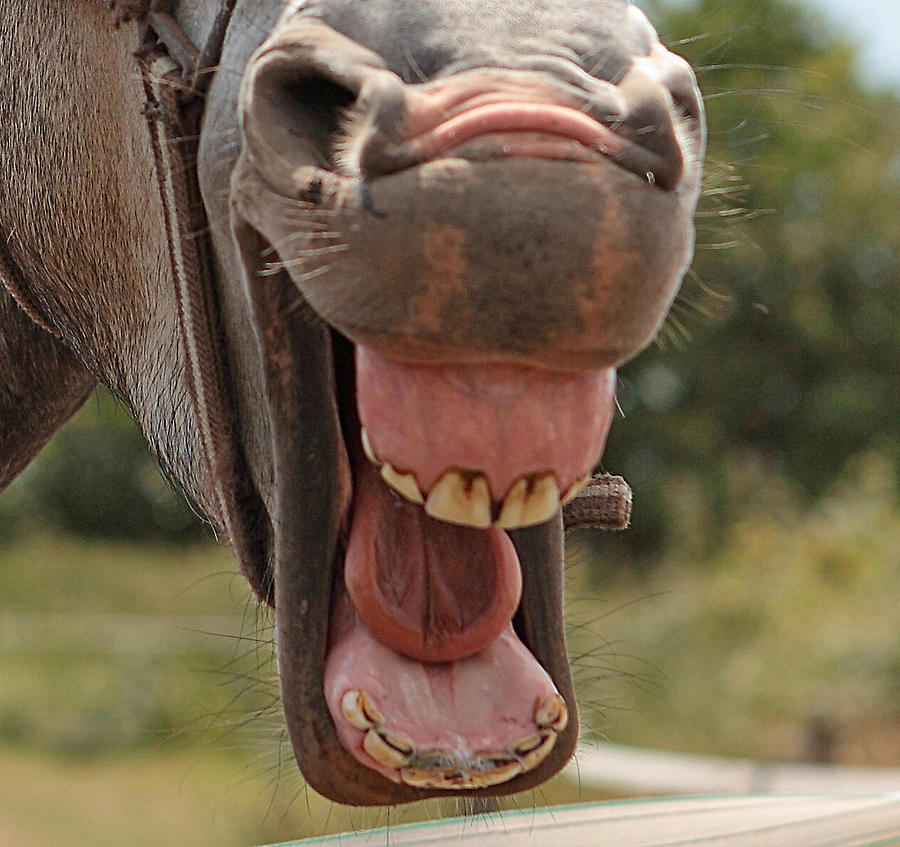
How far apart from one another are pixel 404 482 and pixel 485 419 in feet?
0.31

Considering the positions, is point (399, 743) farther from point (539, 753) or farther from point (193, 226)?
point (193, 226)

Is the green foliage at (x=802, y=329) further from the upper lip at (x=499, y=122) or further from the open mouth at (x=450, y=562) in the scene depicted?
the upper lip at (x=499, y=122)

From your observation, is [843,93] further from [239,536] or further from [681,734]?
[239,536]

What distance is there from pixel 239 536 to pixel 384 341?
0.38 metres

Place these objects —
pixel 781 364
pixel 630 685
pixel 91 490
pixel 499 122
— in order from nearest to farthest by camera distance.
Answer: pixel 499 122
pixel 630 685
pixel 91 490
pixel 781 364

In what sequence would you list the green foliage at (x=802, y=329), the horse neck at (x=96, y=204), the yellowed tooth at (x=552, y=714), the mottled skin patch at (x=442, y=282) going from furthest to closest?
the green foliage at (x=802, y=329) < the horse neck at (x=96, y=204) < the yellowed tooth at (x=552, y=714) < the mottled skin patch at (x=442, y=282)

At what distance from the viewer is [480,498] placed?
1127mm

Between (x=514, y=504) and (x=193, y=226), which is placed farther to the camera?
(x=193, y=226)

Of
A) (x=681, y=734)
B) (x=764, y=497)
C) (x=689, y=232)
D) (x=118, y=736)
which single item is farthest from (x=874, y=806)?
(x=764, y=497)

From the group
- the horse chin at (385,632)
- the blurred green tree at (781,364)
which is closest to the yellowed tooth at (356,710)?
the horse chin at (385,632)

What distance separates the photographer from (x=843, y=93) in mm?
26188

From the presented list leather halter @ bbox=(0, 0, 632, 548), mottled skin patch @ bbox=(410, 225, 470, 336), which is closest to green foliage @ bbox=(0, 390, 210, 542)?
leather halter @ bbox=(0, 0, 632, 548)

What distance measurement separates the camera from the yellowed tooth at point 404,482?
1.14 meters

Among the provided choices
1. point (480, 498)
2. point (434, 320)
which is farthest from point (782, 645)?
point (434, 320)
